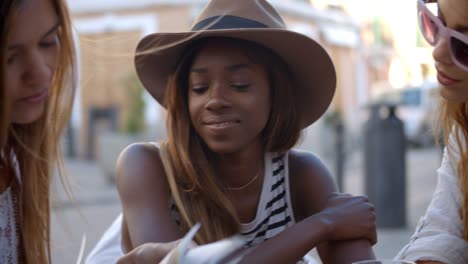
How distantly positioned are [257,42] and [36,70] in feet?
2.14

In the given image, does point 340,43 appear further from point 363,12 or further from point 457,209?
point 457,209

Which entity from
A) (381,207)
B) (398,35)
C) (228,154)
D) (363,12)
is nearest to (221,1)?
(228,154)

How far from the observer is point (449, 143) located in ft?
7.51

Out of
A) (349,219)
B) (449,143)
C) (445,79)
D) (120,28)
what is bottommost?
(349,219)

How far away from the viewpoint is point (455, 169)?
7.33ft

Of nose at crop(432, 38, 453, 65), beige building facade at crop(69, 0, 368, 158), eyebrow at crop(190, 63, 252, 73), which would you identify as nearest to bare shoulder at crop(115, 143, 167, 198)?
eyebrow at crop(190, 63, 252, 73)

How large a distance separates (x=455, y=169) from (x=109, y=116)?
17171mm

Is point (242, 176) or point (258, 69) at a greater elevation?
point (258, 69)

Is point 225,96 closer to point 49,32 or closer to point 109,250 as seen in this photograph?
point 49,32

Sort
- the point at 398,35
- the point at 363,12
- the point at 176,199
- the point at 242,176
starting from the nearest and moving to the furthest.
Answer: the point at 176,199 → the point at 242,176 → the point at 363,12 → the point at 398,35

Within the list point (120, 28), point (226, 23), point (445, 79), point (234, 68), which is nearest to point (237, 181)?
point (234, 68)

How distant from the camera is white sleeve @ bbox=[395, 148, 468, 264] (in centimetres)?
212

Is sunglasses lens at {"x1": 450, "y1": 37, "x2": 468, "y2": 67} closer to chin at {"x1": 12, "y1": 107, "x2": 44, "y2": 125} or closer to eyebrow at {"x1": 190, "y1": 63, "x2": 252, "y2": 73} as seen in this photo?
eyebrow at {"x1": 190, "y1": 63, "x2": 252, "y2": 73}

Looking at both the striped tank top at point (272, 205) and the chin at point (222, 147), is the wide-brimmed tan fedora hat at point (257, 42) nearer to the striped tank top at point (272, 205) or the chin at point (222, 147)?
the striped tank top at point (272, 205)
